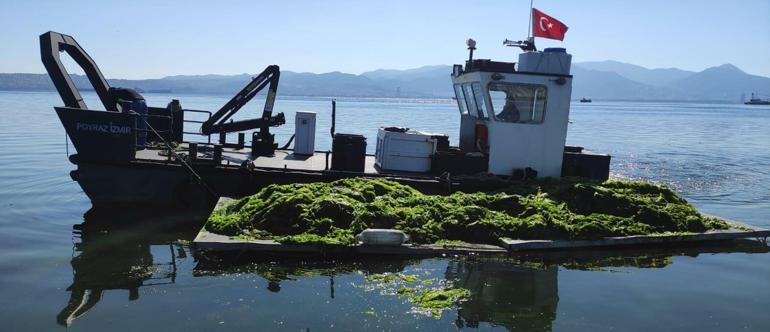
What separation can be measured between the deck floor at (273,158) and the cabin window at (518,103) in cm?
264

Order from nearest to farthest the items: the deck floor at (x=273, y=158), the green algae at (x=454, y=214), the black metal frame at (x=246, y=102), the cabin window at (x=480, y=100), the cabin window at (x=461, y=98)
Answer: the green algae at (x=454, y=214)
the cabin window at (x=480, y=100)
the deck floor at (x=273, y=158)
the cabin window at (x=461, y=98)
the black metal frame at (x=246, y=102)

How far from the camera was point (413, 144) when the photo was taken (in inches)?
477

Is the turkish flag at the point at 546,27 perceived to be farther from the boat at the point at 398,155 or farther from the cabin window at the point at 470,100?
the cabin window at the point at 470,100

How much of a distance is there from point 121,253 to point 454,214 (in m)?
5.23

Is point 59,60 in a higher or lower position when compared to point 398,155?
higher

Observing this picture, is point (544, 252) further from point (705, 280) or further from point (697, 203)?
point (697, 203)

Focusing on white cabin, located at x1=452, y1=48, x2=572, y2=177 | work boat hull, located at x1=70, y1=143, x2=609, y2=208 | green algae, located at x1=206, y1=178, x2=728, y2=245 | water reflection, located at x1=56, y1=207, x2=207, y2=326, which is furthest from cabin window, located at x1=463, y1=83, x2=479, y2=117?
water reflection, located at x1=56, y1=207, x2=207, y2=326

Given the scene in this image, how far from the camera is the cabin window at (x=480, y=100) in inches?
466

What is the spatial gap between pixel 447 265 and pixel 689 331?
10.3 ft

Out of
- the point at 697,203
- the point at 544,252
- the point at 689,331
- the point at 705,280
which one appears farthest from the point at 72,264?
the point at 697,203

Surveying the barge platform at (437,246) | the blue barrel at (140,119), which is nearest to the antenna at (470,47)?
the barge platform at (437,246)

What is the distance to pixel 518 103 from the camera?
11617 mm

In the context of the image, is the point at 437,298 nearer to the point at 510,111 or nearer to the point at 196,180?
the point at 510,111

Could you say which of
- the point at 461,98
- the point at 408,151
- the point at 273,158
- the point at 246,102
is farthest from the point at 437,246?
the point at 246,102
